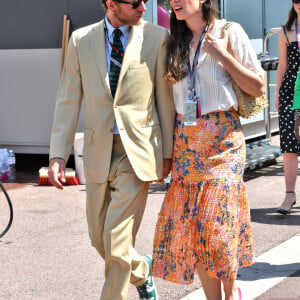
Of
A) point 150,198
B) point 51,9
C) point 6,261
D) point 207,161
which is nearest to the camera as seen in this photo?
point 207,161

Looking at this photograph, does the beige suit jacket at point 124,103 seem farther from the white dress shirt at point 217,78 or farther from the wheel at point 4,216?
the wheel at point 4,216

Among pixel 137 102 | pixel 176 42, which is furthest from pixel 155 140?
pixel 176 42

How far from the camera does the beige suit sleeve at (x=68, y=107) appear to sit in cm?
415

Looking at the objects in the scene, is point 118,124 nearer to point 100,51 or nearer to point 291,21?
point 100,51

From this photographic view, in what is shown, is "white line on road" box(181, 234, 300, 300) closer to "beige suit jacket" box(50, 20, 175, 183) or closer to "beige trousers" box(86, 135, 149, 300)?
"beige trousers" box(86, 135, 149, 300)

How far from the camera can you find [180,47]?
159 inches

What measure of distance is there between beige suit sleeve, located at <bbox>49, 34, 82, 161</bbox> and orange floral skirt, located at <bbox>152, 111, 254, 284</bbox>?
0.55m

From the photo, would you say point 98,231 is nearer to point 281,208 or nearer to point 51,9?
point 281,208

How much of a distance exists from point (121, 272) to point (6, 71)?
230 inches

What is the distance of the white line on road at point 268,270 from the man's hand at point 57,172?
1.21 meters

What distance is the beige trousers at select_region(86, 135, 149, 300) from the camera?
A: 13.2 ft

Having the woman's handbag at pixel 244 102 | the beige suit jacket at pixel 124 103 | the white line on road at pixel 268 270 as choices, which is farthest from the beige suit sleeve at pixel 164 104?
the white line on road at pixel 268 270

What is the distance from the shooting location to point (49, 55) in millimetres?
9141

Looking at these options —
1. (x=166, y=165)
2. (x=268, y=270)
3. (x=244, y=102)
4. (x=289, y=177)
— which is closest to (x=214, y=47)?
(x=244, y=102)
